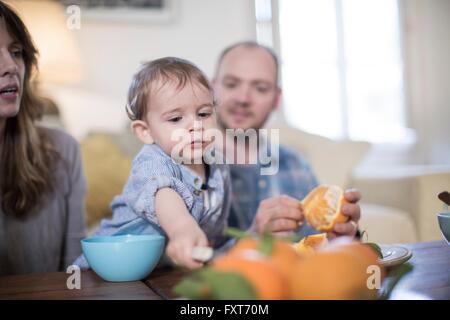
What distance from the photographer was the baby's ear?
61 cm

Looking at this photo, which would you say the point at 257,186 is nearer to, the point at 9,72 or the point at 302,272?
the point at 9,72

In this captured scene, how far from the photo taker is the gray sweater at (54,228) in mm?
843

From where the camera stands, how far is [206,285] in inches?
12.9

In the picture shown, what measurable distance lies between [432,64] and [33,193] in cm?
77

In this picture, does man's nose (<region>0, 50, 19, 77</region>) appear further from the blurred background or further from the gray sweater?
the gray sweater

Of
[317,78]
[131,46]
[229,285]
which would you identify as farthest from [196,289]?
[317,78]

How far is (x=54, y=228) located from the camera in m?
0.92

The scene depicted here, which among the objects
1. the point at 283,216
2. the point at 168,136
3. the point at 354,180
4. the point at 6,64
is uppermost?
the point at 6,64

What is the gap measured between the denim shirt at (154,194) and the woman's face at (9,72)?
0.68 ft

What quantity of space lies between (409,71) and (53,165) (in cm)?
83

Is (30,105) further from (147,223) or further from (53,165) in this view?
(147,223)

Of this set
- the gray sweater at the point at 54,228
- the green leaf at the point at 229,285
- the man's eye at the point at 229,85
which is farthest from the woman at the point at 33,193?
the green leaf at the point at 229,285

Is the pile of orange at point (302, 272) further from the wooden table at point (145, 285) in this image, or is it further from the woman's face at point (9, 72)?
the woman's face at point (9, 72)
